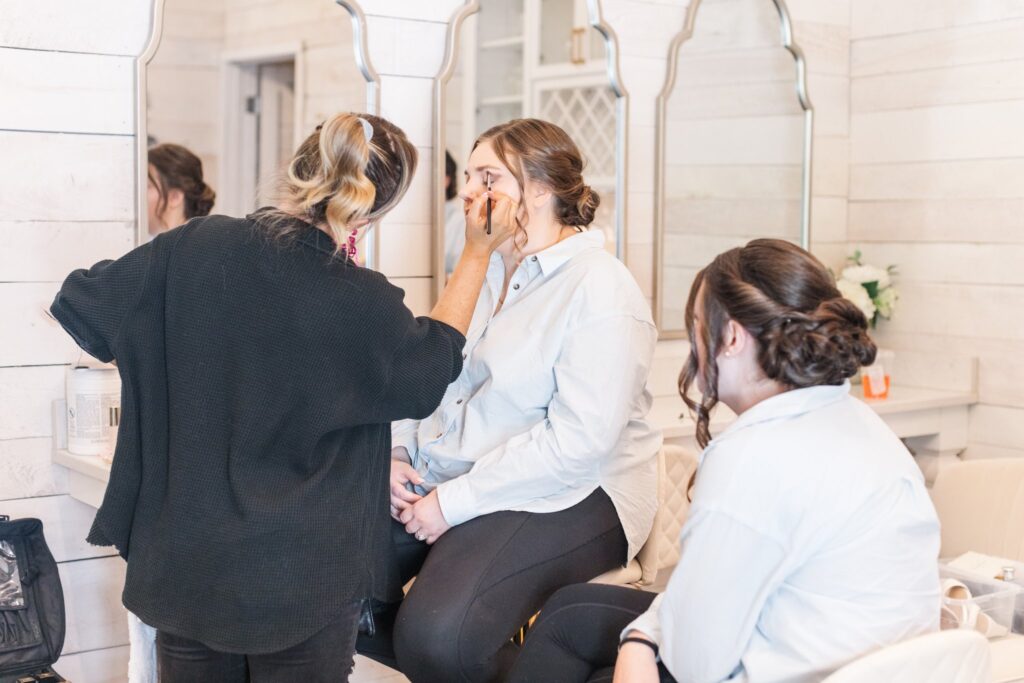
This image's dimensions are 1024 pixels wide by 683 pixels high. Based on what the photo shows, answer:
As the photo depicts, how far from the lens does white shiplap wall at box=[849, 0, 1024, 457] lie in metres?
2.91

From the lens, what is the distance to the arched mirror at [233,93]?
2178 millimetres

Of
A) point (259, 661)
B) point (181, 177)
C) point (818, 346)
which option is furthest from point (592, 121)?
point (259, 661)

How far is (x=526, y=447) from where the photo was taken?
1776 mm

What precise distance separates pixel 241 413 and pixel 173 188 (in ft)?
3.12

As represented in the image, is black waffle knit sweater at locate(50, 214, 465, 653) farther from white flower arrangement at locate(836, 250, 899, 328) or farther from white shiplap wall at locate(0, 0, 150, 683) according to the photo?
white flower arrangement at locate(836, 250, 899, 328)

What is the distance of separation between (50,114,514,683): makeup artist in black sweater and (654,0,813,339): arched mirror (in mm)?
1442

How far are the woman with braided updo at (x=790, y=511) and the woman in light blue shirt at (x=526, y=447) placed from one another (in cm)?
37

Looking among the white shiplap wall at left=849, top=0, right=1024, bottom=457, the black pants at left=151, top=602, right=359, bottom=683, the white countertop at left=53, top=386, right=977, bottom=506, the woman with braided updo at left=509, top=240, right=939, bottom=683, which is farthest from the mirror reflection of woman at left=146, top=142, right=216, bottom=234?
the white shiplap wall at left=849, top=0, right=1024, bottom=457

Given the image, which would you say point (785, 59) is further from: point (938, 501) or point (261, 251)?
point (261, 251)

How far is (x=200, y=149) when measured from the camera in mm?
2256

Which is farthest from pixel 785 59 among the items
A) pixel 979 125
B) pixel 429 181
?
pixel 429 181

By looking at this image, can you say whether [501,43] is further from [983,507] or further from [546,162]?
[983,507]

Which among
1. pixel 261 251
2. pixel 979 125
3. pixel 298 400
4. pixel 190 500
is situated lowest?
pixel 190 500

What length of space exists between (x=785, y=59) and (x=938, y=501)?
4.32 ft
